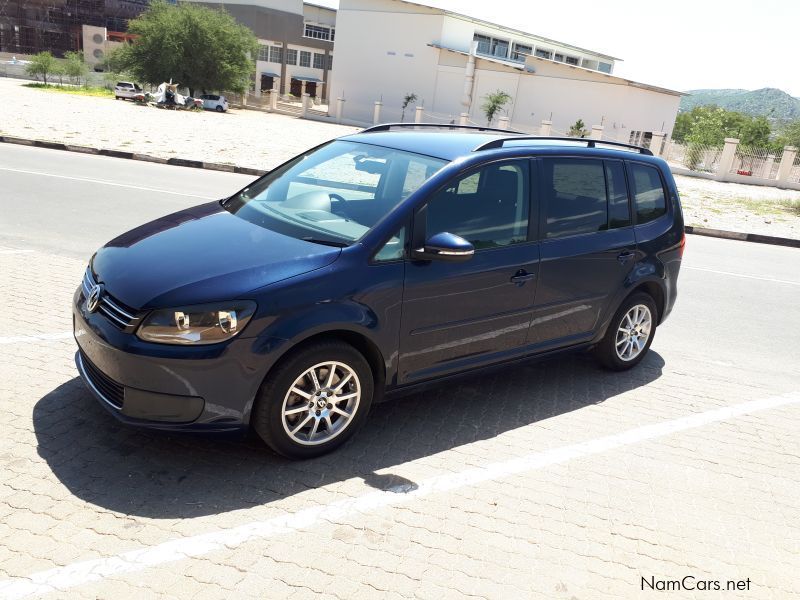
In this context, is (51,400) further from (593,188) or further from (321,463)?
(593,188)

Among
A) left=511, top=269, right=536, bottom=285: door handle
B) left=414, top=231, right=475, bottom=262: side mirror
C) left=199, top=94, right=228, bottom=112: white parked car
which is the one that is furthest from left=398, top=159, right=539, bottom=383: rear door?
left=199, top=94, right=228, bottom=112: white parked car

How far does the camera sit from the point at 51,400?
4277 mm

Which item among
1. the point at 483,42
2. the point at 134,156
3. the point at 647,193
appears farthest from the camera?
the point at 483,42

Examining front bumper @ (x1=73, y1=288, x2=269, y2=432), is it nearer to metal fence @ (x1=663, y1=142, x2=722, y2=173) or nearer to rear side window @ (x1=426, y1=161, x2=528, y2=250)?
rear side window @ (x1=426, y1=161, x2=528, y2=250)

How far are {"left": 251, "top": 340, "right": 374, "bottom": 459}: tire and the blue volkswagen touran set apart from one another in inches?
0.4

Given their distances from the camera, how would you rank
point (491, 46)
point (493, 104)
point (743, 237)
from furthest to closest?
point (491, 46) < point (493, 104) < point (743, 237)

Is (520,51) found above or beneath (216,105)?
above

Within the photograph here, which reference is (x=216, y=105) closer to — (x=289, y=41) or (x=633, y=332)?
(x=289, y=41)

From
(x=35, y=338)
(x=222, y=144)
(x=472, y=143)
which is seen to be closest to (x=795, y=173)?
(x=222, y=144)

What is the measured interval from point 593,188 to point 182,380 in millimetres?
3311

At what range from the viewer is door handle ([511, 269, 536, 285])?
452 centimetres

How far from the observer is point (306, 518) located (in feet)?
11.2

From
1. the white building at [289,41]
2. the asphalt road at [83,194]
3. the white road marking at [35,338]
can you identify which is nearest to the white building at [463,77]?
the white building at [289,41]

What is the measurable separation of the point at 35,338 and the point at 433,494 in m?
3.34
